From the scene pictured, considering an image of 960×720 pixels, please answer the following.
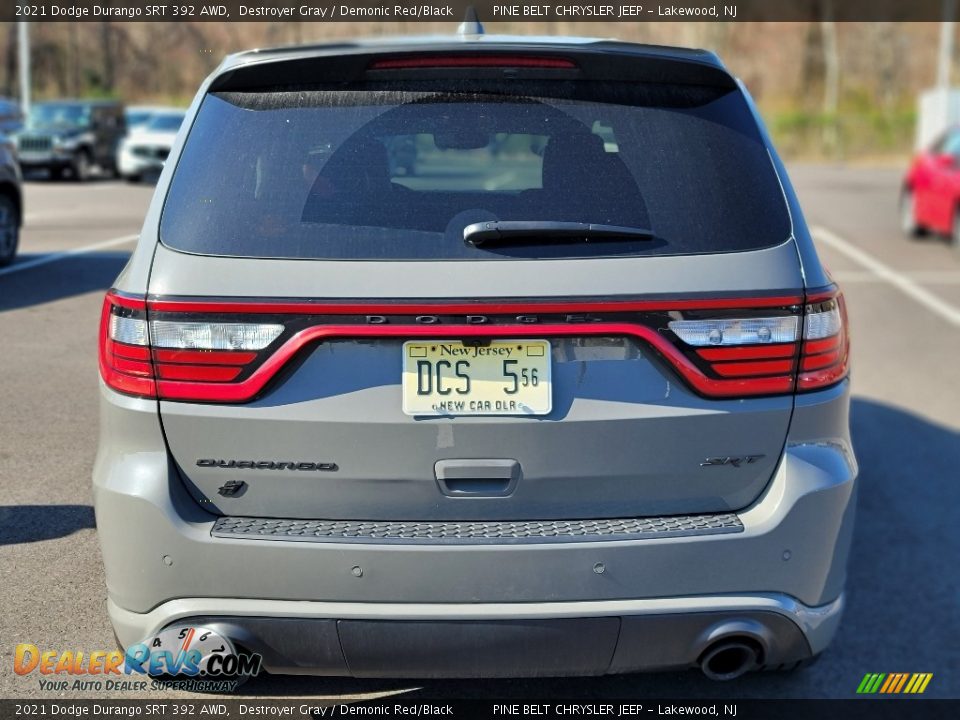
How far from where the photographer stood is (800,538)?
288 centimetres

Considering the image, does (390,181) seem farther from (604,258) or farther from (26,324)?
(26,324)

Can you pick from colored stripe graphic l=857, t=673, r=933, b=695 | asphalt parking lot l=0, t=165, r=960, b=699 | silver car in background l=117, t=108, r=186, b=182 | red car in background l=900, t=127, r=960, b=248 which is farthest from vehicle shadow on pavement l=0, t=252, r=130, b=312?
silver car in background l=117, t=108, r=186, b=182

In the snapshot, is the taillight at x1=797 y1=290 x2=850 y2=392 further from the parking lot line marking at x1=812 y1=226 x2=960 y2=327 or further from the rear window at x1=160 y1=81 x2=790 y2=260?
the parking lot line marking at x1=812 y1=226 x2=960 y2=327

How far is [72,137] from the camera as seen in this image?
26.3 meters

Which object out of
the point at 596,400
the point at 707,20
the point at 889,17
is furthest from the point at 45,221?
→ the point at 889,17

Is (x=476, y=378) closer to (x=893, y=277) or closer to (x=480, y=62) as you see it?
(x=480, y=62)

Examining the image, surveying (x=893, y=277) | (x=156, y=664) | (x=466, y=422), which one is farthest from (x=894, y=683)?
(x=893, y=277)

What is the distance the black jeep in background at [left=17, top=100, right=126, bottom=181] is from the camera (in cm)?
2577

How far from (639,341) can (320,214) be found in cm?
83

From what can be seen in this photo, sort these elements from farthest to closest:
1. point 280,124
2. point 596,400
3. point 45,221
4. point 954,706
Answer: point 45,221 < point 954,706 < point 280,124 < point 596,400

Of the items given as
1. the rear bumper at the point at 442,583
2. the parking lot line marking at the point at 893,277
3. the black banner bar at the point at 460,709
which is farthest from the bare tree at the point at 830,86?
the rear bumper at the point at 442,583

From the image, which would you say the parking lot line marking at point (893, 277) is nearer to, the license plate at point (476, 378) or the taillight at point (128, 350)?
A: the license plate at point (476, 378)

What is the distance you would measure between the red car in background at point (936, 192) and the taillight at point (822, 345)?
13286mm

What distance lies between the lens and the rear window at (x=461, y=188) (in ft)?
9.23
